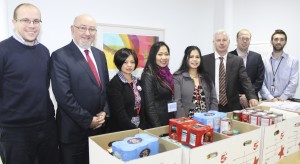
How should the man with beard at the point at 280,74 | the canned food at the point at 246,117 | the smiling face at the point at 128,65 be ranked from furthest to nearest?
the man with beard at the point at 280,74 → the smiling face at the point at 128,65 → the canned food at the point at 246,117

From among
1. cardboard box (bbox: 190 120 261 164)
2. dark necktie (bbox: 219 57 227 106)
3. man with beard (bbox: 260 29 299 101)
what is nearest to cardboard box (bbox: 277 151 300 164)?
cardboard box (bbox: 190 120 261 164)

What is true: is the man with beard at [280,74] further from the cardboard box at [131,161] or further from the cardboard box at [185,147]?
the cardboard box at [131,161]

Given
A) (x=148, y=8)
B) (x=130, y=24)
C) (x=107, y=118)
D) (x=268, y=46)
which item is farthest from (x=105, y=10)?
(x=268, y=46)

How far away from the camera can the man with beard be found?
117 inches

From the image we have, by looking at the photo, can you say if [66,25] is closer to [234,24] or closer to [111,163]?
[111,163]

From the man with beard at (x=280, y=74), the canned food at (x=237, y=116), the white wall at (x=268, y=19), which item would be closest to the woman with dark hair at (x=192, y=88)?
the canned food at (x=237, y=116)

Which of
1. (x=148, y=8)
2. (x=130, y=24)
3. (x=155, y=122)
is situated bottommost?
(x=155, y=122)

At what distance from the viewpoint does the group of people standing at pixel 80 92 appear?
67.8 inches

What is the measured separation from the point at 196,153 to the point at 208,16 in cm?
351

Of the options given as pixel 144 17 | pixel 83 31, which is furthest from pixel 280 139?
pixel 144 17

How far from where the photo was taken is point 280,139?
149cm

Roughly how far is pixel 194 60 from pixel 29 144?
150 centimetres

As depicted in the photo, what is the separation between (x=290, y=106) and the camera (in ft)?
6.32

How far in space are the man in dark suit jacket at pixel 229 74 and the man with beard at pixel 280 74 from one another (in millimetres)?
649
